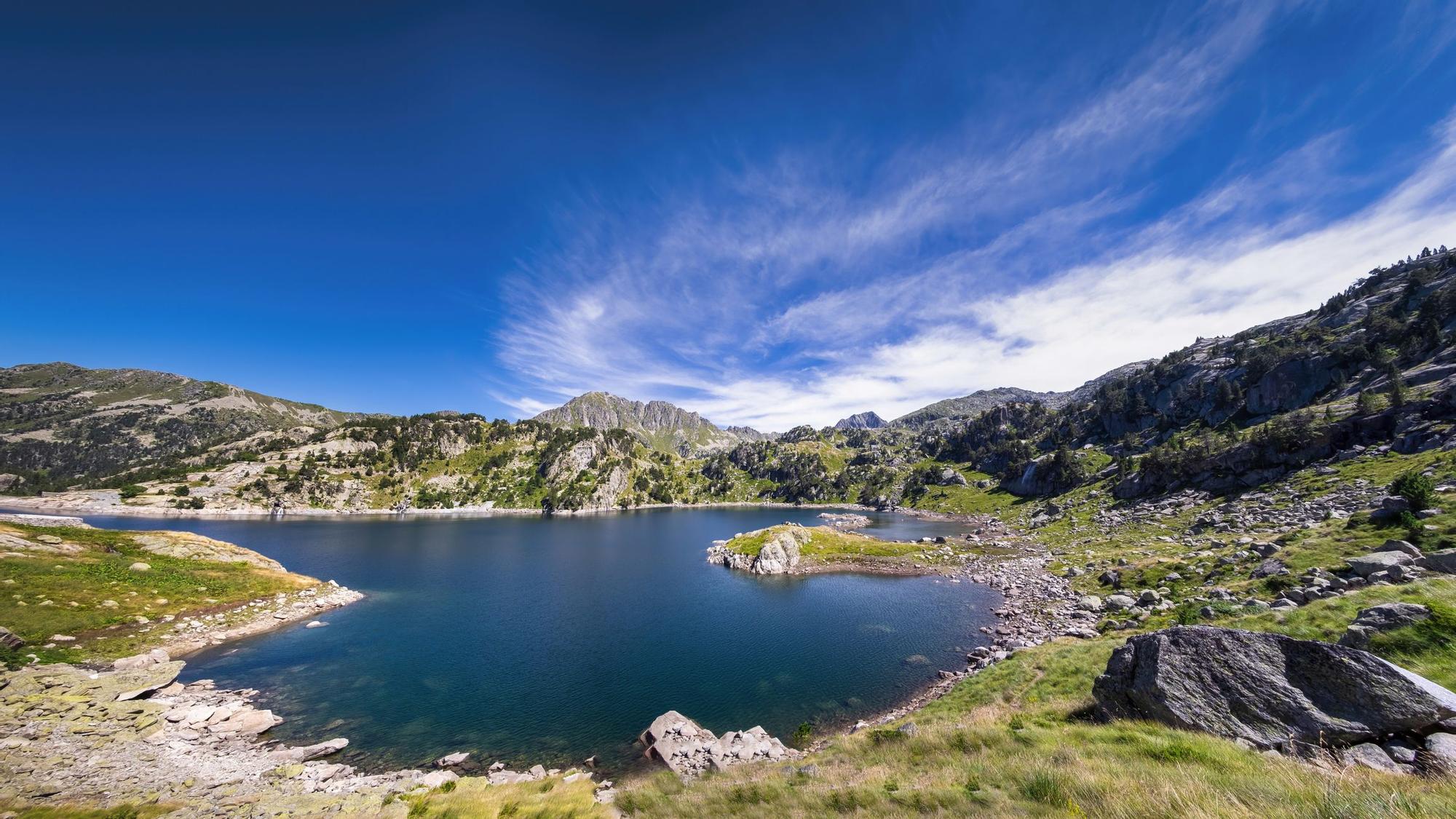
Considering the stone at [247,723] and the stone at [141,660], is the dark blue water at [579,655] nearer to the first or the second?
the stone at [247,723]

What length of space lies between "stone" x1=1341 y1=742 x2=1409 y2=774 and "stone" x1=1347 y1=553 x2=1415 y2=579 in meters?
28.2

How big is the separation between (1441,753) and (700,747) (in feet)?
92.6

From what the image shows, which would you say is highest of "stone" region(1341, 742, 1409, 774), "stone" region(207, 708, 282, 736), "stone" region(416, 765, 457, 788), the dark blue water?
"stone" region(1341, 742, 1409, 774)

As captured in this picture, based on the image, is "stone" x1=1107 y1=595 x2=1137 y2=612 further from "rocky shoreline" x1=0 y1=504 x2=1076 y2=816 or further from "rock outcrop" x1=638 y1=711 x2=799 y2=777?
"rock outcrop" x1=638 y1=711 x2=799 y2=777

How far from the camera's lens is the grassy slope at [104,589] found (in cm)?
3697

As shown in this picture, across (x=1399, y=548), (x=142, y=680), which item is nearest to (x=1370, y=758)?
(x=1399, y=548)

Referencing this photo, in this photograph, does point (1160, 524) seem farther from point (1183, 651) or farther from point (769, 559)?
point (1183, 651)

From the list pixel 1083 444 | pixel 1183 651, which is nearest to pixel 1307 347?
pixel 1083 444

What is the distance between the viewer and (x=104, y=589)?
44.8 m

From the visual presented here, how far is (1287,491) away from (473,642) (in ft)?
382

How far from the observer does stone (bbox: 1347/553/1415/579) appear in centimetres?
2750

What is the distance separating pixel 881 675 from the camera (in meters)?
40.0

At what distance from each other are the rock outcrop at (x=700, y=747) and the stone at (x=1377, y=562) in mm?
36399

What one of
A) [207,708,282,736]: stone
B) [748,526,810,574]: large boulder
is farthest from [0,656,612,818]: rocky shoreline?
[748,526,810,574]: large boulder
